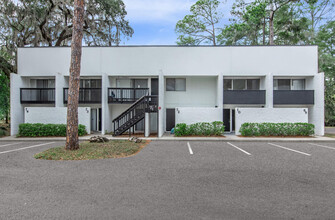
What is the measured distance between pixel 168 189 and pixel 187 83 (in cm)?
1162

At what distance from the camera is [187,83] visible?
14789 mm

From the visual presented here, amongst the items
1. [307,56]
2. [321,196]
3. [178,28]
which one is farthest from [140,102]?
[178,28]

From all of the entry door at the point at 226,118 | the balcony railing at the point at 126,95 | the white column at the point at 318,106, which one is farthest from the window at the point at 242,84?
the balcony railing at the point at 126,95

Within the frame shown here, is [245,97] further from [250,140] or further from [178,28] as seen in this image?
Result: [178,28]

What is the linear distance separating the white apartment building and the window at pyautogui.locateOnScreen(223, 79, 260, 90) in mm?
74

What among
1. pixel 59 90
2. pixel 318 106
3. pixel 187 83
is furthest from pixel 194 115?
pixel 59 90

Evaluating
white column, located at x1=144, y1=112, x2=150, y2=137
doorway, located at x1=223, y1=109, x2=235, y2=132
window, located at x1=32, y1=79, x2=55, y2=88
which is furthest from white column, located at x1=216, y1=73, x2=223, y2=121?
window, located at x1=32, y1=79, x2=55, y2=88

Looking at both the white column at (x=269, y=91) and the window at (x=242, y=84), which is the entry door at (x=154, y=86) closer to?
the window at (x=242, y=84)

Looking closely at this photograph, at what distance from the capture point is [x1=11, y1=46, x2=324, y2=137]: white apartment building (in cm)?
1305

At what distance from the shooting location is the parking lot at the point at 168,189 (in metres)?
3.01

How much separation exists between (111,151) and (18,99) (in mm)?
11063

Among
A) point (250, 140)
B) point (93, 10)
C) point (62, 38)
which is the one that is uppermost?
point (93, 10)

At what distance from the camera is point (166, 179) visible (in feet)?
14.9

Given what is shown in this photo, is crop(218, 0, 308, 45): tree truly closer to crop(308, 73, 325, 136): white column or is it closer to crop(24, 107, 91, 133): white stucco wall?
crop(308, 73, 325, 136): white column
